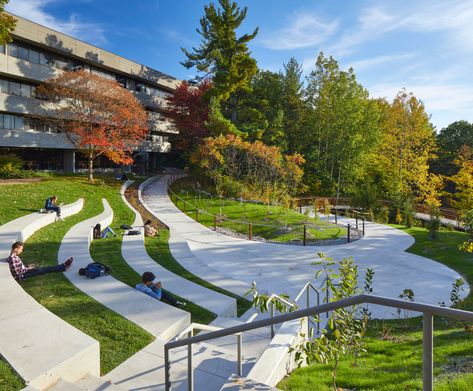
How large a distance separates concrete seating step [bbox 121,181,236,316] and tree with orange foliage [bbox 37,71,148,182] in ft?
46.6

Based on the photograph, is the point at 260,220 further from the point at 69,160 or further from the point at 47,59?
the point at 47,59

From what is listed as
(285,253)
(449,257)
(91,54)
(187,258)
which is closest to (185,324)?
(187,258)

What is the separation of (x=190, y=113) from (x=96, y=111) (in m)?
10.1

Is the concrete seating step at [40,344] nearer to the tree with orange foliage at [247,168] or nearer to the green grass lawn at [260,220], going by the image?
the green grass lawn at [260,220]

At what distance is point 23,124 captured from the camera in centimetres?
2897

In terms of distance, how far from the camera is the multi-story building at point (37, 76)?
27.4 meters

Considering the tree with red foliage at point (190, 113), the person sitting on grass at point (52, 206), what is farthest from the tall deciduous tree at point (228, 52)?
the person sitting on grass at point (52, 206)

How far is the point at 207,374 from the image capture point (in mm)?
4582

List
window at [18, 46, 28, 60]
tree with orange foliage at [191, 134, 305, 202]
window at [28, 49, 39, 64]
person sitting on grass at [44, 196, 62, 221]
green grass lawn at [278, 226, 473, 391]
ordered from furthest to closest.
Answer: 1. window at [28, 49, 39, 64]
2. window at [18, 46, 28, 60]
3. tree with orange foliage at [191, 134, 305, 202]
4. person sitting on grass at [44, 196, 62, 221]
5. green grass lawn at [278, 226, 473, 391]

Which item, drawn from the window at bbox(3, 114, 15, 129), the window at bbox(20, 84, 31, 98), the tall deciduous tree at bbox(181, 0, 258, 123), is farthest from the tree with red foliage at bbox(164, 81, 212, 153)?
the window at bbox(3, 114, 15, 129)

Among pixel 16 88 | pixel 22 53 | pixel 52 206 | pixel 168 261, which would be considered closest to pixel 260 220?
pixel 168 261

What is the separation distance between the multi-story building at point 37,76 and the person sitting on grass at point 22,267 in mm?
23810

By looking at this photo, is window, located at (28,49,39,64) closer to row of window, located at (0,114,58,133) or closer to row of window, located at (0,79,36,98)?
row of window, located at (0,79,36,98)

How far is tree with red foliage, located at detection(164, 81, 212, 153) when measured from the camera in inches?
1219
